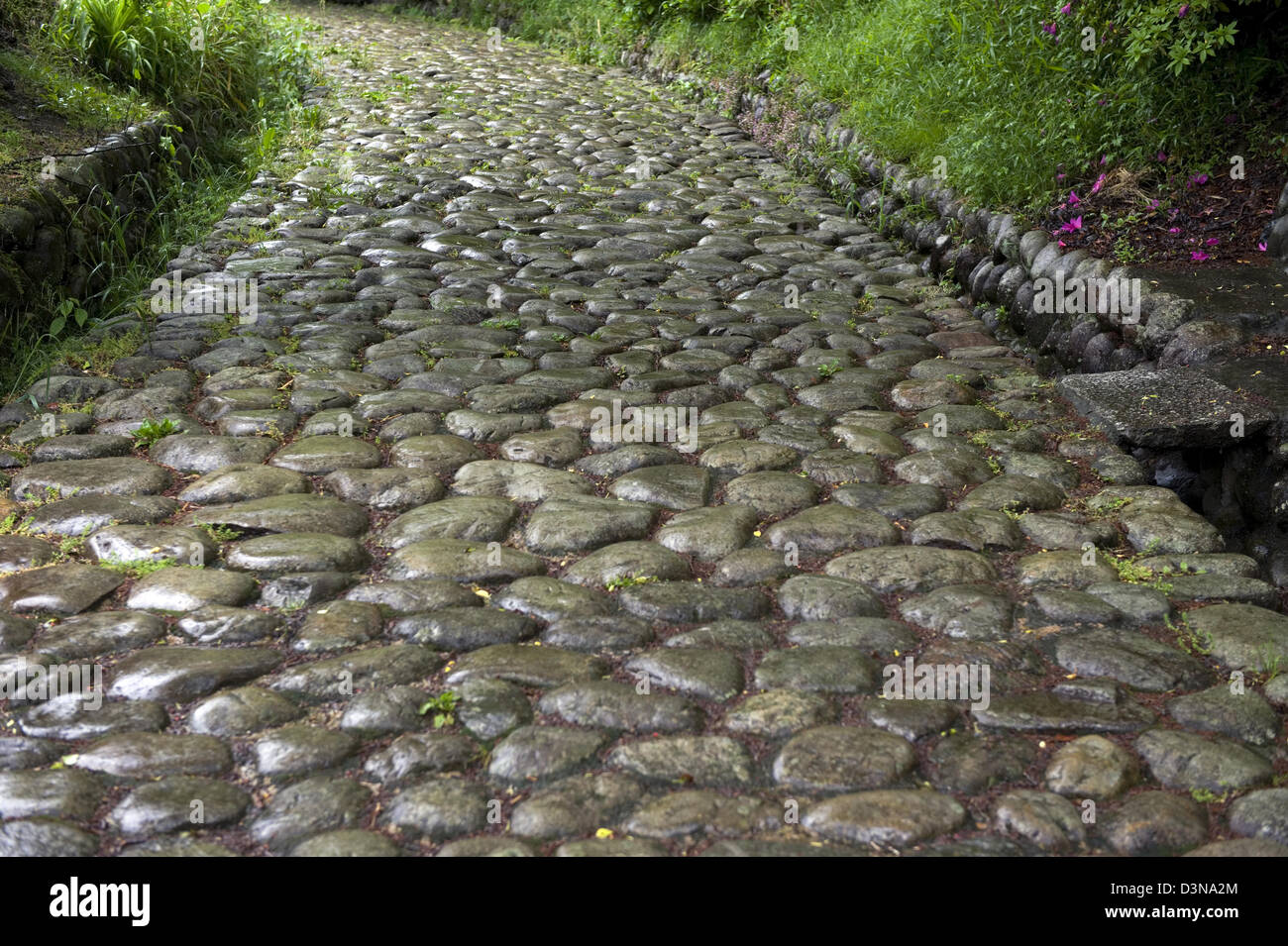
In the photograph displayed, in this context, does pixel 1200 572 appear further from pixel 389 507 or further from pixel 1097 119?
Answer: pixel 1097 119

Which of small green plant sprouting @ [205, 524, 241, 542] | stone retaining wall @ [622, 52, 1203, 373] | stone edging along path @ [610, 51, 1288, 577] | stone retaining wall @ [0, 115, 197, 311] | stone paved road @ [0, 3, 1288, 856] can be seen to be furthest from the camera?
stone retaining wall @ [0, 115, 197, 311]

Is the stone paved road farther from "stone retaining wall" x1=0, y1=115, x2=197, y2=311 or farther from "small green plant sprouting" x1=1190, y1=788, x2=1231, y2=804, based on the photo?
"stone retaining wall" x1=0, y1=115, x2=197, y2=311

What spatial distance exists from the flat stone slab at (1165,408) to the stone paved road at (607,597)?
0.20 meters

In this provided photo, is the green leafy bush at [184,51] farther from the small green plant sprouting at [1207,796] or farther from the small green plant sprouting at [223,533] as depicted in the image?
the small green plant sprouting at [1207,796]

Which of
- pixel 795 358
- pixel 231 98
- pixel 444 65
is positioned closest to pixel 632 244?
pixel 795 358

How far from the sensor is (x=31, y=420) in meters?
4.05

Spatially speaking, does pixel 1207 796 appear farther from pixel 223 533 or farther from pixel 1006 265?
pixel 1006 265

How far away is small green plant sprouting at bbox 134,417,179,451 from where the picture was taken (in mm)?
3941

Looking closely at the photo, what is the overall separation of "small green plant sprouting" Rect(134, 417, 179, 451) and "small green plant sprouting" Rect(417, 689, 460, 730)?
1887 millimetres

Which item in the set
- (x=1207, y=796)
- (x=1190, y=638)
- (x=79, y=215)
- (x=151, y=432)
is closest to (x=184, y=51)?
(x=79, y=215)

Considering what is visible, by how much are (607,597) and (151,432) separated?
6.10ft

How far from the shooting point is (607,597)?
308 cm

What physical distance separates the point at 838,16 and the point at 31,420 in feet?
23.6

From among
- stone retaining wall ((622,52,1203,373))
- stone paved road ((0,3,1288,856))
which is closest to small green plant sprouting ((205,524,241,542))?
stone paved road ((0,3,1288,856))
